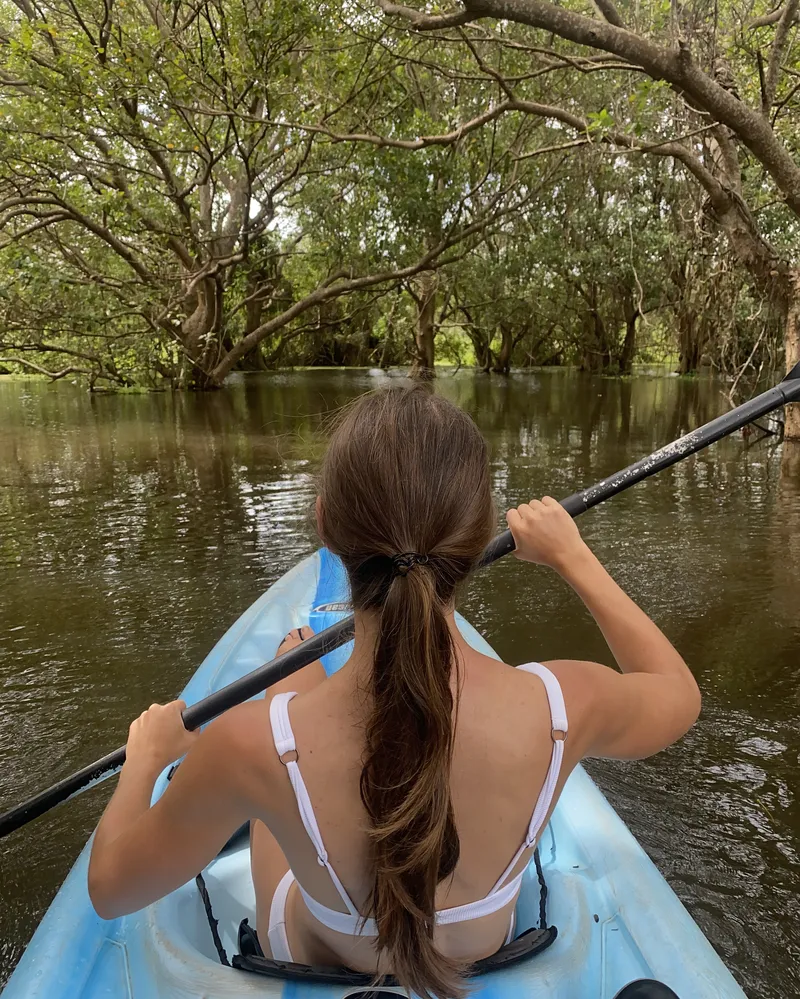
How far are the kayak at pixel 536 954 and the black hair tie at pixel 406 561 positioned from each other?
0.33m

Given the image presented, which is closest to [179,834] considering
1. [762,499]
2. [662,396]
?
[762,499]

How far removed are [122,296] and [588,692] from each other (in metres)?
12.7

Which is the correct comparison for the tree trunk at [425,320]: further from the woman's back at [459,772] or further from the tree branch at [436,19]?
the woman's back at [459,772]

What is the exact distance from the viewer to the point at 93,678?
323 cm

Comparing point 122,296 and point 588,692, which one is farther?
point 122,296

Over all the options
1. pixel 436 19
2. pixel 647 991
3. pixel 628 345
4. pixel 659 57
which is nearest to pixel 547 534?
pixel 647 991

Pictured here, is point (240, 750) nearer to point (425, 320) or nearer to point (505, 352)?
point (425, 320)

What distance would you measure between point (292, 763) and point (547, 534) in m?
0.57

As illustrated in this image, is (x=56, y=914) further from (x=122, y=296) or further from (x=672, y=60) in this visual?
(x=122, y=296)

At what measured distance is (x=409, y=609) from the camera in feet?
2.81

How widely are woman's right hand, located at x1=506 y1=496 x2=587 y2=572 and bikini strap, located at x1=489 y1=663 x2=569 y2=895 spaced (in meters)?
0.27

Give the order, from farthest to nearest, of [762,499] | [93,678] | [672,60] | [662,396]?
[662,396], [762,499], [672,60], [93,678]

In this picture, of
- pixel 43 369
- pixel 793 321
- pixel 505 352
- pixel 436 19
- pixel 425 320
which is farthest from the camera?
pixel 505 352

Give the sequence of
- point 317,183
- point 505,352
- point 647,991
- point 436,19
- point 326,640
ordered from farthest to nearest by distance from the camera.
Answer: point 505,352 → point 317,183 → point 436,19 → point 326,640 → point 647,991
